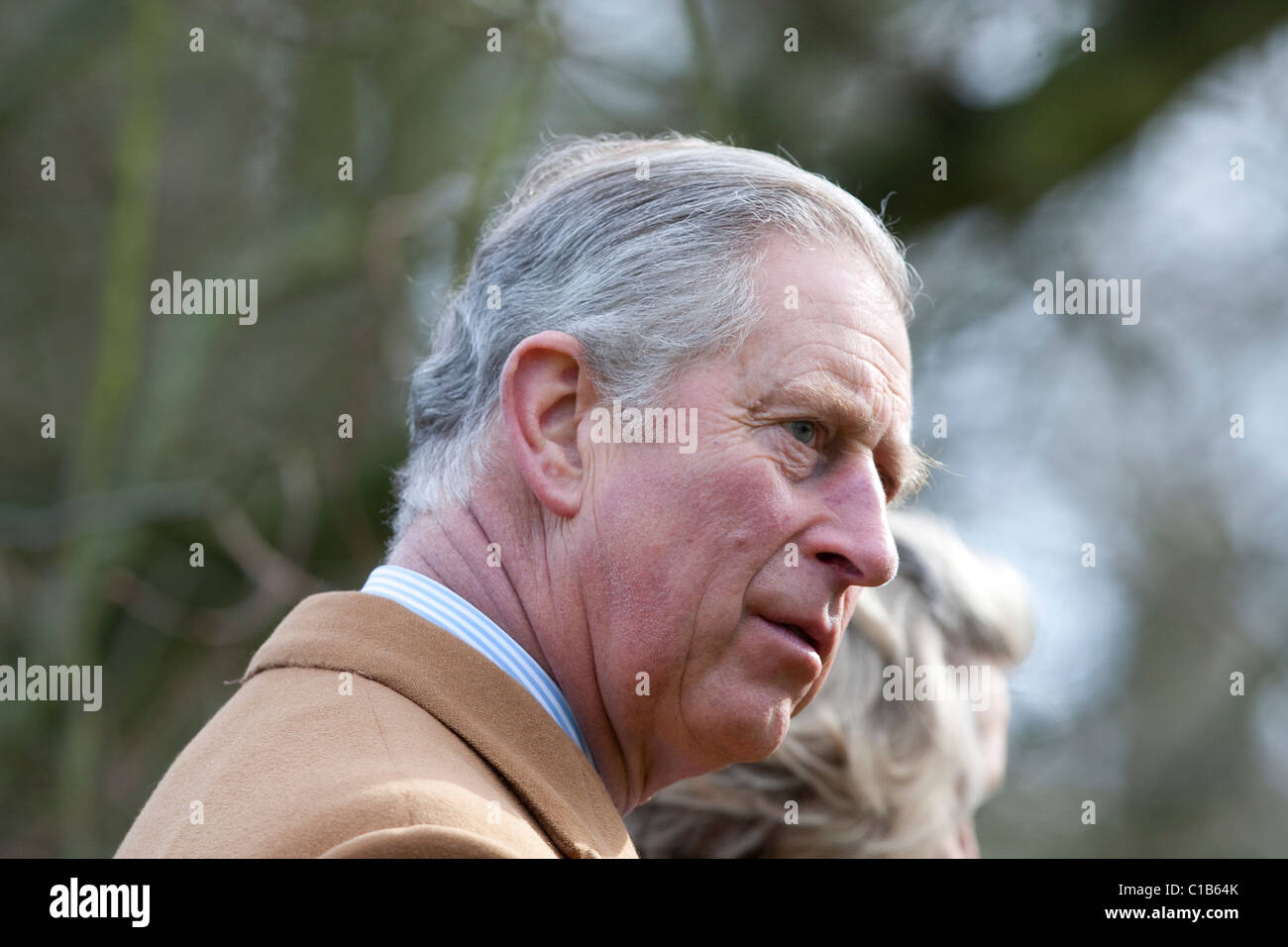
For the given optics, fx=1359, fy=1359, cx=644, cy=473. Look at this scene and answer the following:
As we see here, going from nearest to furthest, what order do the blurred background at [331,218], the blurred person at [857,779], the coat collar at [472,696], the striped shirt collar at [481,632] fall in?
the coat collar at [472,696] → the striped shirt collar at [481,632] → the blurred person at [857,779] → the blurred background at [331,218]

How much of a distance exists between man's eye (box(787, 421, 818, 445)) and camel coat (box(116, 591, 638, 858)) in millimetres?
594

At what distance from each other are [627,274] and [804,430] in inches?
14.9

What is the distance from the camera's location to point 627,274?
2184mm

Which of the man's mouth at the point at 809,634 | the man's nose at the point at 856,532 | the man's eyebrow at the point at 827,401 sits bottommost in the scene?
the man's mouth at the point at 809,634

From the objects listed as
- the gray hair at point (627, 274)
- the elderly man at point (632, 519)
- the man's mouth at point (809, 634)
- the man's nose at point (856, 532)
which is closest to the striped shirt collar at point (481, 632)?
the elderly man at point (632, 519)

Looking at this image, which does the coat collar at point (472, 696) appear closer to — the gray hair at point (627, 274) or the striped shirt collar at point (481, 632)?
the striped shirt collar at point (481, 632)

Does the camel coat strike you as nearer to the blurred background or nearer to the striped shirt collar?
the striped shirt collar

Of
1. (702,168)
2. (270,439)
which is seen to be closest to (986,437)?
(270,439)

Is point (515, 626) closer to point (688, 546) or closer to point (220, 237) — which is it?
point (688, 546)

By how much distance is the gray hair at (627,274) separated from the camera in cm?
215

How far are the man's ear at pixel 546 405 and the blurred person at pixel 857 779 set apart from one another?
4.27ft

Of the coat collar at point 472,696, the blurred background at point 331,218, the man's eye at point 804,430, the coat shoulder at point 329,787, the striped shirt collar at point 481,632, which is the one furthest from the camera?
the blurred background at point 331,218

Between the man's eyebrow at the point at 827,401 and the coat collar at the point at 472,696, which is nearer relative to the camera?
the coat collar at the point at 472,696
